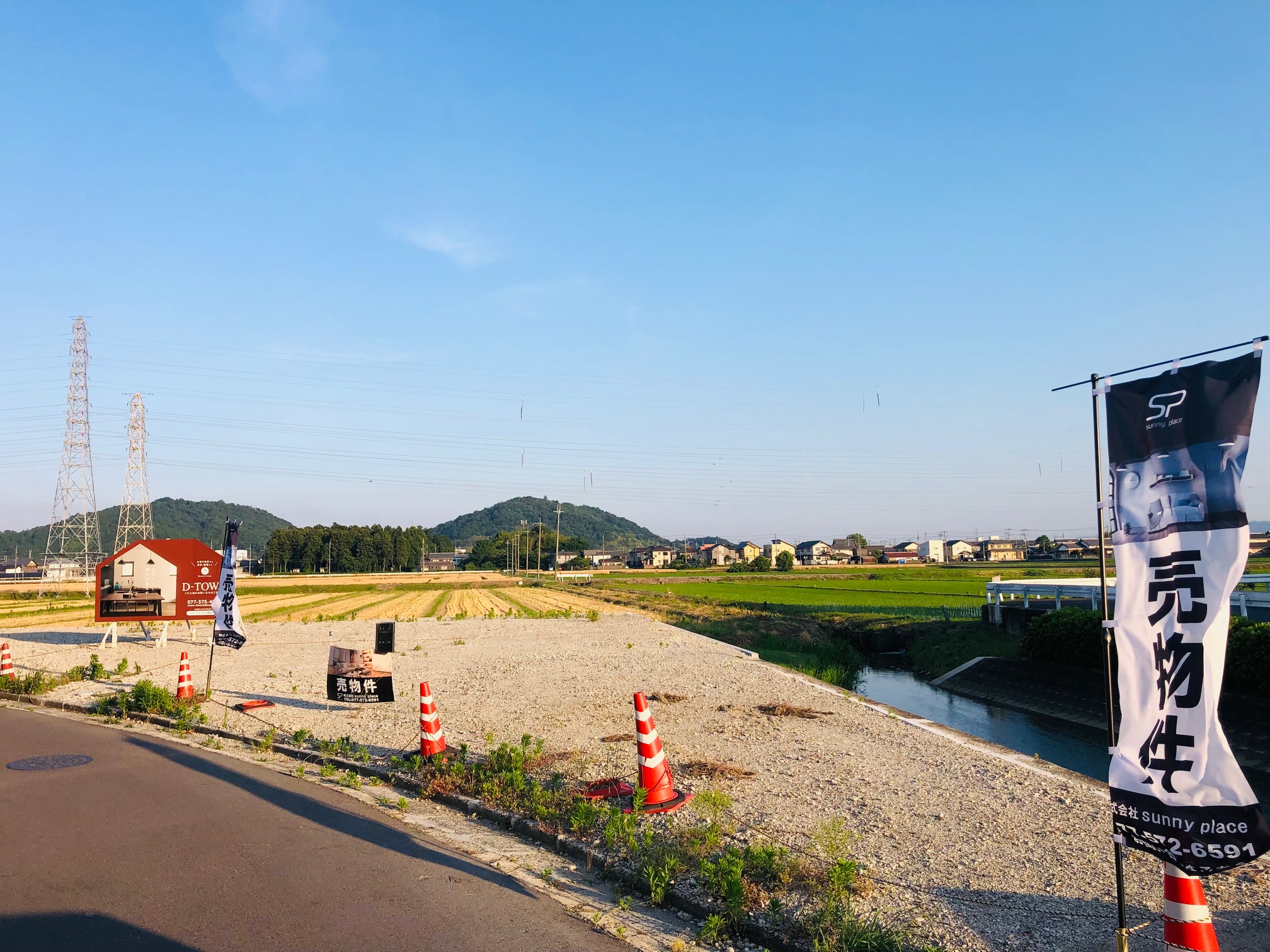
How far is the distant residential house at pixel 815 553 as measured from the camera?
518 ft

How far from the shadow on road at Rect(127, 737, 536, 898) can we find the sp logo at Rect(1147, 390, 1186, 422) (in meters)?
5.63

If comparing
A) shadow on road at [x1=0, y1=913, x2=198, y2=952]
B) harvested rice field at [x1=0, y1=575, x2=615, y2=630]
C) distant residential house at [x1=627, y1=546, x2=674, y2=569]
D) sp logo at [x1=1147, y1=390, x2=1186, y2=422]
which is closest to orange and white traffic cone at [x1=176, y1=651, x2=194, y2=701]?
shadow on road at [x1=0, y1=913, x2=198, y2=952]

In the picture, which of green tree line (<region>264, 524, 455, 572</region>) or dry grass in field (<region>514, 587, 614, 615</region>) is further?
green tree line (<region>264, 524, 455, 572</region>)

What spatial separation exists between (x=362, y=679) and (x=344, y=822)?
573cm

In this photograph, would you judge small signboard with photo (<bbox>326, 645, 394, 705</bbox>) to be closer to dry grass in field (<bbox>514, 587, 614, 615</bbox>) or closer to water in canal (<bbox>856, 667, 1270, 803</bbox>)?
water in canal (<bbox>856, 667, 1270, 803</bbox>)

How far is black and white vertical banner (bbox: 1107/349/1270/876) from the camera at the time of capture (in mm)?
4082

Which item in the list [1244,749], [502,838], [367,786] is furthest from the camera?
[1244,749]

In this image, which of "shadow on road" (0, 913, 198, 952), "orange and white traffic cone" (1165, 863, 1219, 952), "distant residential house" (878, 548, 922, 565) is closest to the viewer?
"orange and white traffic cone" (1165, 863, 1219, 952)

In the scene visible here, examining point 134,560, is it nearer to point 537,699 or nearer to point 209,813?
point 537,699

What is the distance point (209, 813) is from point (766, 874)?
19.2ft

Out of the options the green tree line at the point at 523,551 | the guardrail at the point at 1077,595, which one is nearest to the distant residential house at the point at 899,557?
the green tree line at the point at 523,551

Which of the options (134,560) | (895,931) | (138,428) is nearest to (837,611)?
(134,560)

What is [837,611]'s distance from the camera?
136 ft

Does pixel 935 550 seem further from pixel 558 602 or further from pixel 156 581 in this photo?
pixel 156 581
